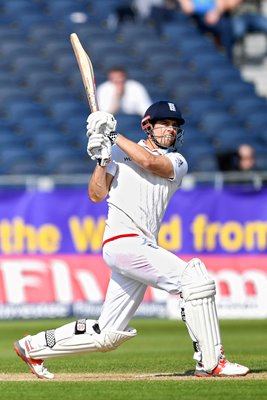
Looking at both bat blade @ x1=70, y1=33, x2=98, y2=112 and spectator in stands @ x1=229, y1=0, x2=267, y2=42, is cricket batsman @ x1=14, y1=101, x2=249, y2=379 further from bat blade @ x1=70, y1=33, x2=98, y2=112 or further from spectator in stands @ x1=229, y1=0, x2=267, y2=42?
spectator in stands @ x1=229, y1=0, x2=267, y2=42

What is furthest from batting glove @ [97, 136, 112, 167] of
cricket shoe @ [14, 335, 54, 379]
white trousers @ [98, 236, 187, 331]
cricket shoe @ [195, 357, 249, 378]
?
cricket shoe @ [195, 357, 249, 378]

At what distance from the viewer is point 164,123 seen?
801 centimetres

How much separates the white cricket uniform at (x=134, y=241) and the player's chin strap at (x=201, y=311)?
8cm

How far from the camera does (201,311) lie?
770 cm

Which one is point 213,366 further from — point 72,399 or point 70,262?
point 70,262

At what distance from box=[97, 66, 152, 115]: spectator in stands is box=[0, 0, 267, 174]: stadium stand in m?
0.57

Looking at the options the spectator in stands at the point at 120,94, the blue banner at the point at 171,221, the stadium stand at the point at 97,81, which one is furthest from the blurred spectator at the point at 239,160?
the spectator in stands at the point at 120,94

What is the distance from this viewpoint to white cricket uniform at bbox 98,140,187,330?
772 cm

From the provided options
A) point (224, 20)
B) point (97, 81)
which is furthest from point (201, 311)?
point (224, 20)

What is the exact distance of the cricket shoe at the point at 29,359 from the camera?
8.02 metres

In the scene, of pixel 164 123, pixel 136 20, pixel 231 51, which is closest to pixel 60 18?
pixel 136 20

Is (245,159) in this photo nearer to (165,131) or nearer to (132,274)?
(165,131)

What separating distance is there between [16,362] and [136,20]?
12.1m

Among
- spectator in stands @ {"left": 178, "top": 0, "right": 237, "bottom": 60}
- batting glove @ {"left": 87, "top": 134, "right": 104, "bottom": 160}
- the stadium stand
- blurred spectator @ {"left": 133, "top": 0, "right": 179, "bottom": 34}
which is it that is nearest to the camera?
batting glove @ {"left": 87, "top": 134, "right": 104, "bottom": 160}
